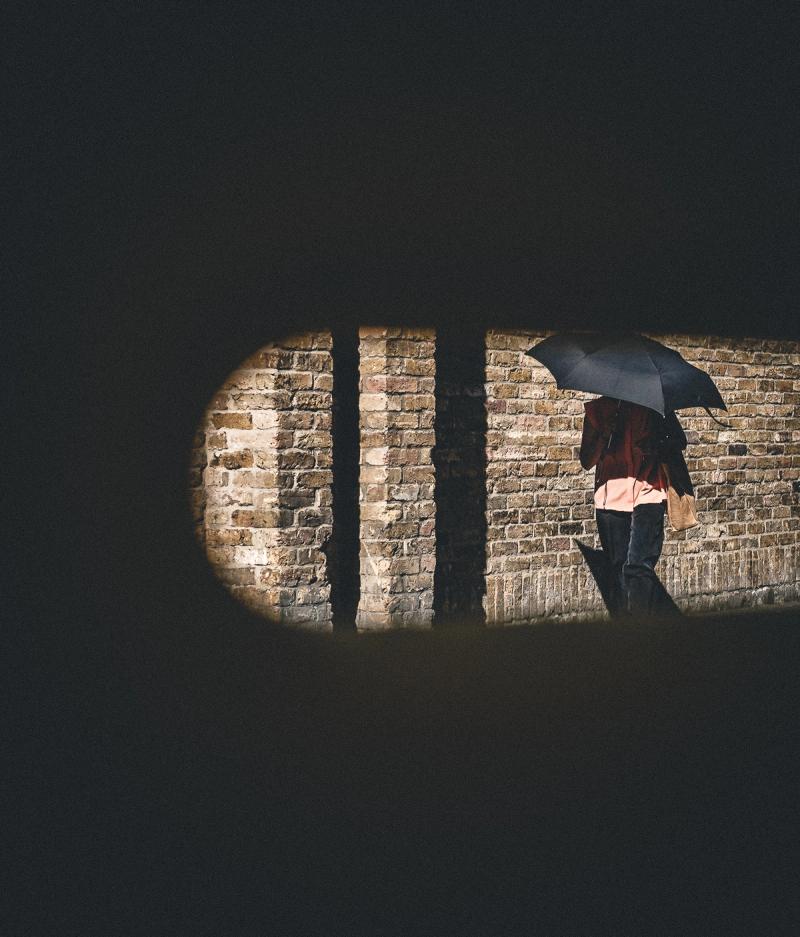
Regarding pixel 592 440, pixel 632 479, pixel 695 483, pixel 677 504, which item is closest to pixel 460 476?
pixel 592 440

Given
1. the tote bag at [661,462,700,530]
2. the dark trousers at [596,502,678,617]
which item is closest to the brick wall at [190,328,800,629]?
the dark trousers at [596,502,678,617]

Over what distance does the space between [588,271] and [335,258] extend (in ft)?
7.33

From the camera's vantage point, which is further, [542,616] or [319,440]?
[542,616]

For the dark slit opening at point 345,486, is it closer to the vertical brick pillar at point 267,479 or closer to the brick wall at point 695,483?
the vertical brick pillar at point 267,479

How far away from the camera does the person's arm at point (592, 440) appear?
8.89 m

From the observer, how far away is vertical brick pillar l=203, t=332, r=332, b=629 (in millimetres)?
8586

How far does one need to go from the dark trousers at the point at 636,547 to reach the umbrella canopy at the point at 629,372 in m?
0.78

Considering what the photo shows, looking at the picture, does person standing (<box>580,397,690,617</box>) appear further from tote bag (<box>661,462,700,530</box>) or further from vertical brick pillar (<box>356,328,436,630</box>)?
vertical brick pillar (<box>356,328,436,630</box>)

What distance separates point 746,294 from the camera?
1170 cm

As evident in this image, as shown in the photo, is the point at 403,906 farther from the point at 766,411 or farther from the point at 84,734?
the point at 766,411

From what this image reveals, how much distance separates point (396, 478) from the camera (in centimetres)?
920

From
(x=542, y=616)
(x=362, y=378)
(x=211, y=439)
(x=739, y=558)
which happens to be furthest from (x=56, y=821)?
(x=739, y=558)

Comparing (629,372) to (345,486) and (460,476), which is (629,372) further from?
(345,486)

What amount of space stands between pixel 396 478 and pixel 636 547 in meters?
1.45
